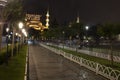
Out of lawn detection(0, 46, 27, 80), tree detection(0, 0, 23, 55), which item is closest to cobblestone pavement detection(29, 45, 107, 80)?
lawn detection(0, 46, 27, 80)

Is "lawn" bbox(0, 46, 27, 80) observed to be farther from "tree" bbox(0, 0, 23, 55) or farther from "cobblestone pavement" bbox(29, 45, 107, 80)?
"tree" bbox(0, 0, 23, 55)

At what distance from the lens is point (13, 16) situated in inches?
1024

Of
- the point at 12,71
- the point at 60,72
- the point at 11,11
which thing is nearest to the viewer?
the point at 12,71

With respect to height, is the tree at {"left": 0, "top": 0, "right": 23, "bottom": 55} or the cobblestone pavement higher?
the tree at {"left": 0, "top": 0, "right": 23, "bottom": 55}

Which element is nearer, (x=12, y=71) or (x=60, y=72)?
(x=12, y=71)

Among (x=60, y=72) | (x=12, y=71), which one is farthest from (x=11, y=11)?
(x=60, y=72)

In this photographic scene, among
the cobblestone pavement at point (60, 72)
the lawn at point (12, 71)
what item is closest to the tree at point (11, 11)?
the lawn at point (12, 71)

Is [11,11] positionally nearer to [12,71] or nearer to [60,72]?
[12,71]

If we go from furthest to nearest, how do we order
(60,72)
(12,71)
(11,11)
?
(11,11), (60,72), (12,71)

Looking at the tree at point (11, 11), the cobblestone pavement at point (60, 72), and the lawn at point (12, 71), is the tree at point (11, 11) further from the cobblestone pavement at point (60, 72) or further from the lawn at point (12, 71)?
the cobblestone pavement at point (60, 72)

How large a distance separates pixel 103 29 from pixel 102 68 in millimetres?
5161

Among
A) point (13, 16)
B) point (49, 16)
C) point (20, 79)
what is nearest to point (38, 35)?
point (49, 16)

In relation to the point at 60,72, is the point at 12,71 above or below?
above

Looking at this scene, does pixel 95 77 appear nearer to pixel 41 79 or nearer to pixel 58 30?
pixel 41 79
